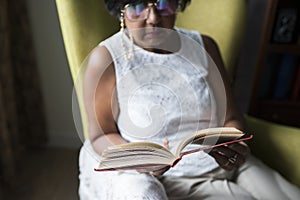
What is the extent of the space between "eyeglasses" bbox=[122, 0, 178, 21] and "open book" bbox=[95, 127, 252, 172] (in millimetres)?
292

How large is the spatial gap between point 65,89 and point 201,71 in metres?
0.87

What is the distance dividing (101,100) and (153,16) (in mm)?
236

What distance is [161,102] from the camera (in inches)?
36.4

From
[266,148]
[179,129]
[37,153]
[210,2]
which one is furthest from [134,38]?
[37,153]

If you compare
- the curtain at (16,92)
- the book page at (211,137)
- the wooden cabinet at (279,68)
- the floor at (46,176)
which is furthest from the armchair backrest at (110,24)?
the floor at (46,176)

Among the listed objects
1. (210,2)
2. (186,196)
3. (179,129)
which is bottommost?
(186,196)

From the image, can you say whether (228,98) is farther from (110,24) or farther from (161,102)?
(110,24)

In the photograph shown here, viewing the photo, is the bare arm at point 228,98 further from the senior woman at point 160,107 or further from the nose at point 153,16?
the nose at point 153,16

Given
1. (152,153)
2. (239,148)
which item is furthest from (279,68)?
(152,153)

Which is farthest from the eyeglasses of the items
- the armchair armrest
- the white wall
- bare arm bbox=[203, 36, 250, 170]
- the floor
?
the floor

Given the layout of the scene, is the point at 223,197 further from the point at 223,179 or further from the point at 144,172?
the point at 144,172

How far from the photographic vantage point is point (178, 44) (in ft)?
3.14

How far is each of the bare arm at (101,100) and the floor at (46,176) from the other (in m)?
0.69

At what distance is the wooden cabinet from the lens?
137 cm
